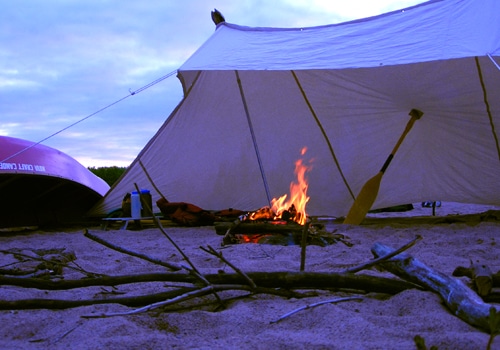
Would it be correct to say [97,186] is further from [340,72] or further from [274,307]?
[274,307]

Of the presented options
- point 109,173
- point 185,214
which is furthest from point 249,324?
point 109,173

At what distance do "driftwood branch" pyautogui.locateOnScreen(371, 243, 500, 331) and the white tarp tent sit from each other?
250 centimetres

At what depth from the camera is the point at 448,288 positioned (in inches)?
61.9

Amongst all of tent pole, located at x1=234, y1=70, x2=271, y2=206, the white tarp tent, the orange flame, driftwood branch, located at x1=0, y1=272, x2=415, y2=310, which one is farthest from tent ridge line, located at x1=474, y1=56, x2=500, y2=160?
driftwood branch, located at x1=0, y1=272, x2=415, y2=310

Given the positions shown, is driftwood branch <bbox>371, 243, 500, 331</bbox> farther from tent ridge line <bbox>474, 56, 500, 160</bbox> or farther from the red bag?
the red bag

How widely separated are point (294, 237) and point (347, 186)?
2.14m

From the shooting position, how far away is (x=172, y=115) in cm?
520

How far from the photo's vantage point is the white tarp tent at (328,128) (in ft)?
14.4

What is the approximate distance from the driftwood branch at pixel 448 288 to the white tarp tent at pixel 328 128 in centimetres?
250

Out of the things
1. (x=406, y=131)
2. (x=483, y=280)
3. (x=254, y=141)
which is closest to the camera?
(x=483, y=280)

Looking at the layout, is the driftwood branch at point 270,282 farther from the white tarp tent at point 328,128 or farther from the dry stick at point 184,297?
the white tarp tent at point 328,128

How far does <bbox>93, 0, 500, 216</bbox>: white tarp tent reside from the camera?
440 cm

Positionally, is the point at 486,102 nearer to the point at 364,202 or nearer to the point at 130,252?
the point at 364,202

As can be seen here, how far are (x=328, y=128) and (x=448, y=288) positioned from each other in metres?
3.68
